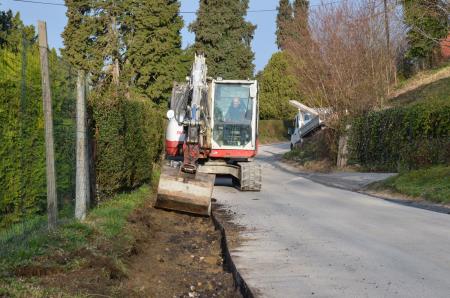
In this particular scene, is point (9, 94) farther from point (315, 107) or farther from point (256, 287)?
point (315, 107)

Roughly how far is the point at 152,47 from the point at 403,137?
2718 cm

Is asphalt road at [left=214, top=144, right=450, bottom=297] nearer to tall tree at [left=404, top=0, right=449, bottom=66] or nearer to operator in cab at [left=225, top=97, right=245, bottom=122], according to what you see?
operator in cab at [left=225, top=97, right=245, bottom=122]

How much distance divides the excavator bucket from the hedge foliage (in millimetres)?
3175

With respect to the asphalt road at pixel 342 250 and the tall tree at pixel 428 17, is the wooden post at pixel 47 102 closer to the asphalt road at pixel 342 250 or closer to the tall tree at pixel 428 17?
the asphalt road at pixel 342 250

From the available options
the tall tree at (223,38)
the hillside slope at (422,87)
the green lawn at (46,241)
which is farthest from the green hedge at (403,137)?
the tall tree at (223,38)

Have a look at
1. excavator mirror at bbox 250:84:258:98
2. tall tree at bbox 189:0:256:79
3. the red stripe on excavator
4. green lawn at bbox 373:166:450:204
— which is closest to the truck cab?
tall tree at bbox 189:0:256:79

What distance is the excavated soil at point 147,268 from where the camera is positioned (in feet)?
21.0

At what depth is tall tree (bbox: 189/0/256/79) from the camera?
62.4 meters

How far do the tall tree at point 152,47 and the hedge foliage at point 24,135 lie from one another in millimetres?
36849

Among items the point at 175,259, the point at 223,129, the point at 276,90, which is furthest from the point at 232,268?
the point at 276,90

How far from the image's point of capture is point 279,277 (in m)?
7.24

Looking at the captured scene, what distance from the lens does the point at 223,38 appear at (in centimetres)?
6356

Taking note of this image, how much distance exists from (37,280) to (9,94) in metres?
3.30

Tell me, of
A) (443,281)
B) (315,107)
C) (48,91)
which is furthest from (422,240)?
(315,107)
